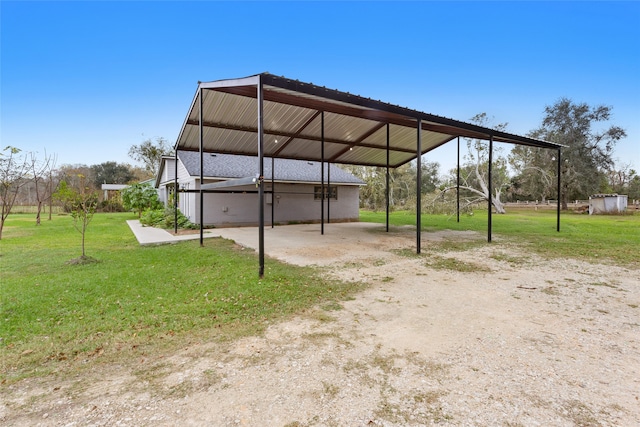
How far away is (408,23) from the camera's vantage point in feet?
44.9

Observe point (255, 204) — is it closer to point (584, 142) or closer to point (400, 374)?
point (400, 374)

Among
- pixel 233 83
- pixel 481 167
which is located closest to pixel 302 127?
pixel 233 83

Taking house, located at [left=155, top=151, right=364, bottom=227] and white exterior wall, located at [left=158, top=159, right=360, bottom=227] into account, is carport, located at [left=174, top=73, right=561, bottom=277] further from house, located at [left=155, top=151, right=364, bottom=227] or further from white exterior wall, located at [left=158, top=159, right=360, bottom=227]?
white exterior wall, located at [left=158, top=159, right=360, bottom=227]

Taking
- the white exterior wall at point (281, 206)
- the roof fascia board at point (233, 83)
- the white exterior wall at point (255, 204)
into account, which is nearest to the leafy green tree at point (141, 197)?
the white exterior wall at point (255, 204)

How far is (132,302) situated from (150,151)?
114 ft

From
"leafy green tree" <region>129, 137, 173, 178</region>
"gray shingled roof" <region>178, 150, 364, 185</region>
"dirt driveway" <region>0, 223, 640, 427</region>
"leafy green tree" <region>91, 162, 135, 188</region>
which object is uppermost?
"leafy green tree" <region>129, 137, 173, 178</region>

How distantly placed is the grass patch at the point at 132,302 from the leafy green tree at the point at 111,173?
3538 centimetres

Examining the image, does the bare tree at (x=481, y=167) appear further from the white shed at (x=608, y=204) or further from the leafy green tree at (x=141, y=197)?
the leafy green tree at (x=141, y=197)

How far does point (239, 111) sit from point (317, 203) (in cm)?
905

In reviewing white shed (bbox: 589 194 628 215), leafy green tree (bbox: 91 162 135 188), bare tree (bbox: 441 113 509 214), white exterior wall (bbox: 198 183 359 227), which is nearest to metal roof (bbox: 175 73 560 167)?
white exterior wall (bbox: 198 183 359 227)

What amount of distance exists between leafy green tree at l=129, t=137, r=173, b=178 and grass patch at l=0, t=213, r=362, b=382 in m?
29.1

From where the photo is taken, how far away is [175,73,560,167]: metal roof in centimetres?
646

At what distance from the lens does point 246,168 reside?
1568 cm

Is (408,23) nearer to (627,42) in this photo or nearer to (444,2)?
(444,2)
